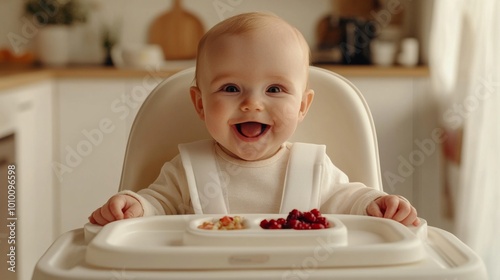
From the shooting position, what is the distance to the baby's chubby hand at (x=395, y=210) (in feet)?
3.98

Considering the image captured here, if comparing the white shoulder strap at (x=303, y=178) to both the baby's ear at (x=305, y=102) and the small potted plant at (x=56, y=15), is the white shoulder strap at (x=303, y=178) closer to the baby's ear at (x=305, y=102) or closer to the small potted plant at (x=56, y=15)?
the baby's ear at (x=305, y=102)

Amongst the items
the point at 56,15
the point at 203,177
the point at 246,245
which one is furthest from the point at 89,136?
the point at 246,245

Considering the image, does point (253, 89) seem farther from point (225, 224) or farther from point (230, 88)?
point (225, 224)

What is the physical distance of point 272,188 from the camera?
1389 mm

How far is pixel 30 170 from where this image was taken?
2.99 meters

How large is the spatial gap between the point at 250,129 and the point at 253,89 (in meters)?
0.08

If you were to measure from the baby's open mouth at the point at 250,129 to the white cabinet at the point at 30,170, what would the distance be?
4.86 feet

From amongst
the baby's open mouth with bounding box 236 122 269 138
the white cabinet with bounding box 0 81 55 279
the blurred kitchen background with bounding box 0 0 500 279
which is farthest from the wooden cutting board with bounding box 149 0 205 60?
the baby's open mouth with bounding box 236 122 269 138

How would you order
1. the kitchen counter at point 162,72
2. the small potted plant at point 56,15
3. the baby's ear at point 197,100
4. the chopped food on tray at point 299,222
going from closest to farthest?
the chopped food on tray at point 299,222
the baby's ear at point 197,100
the kitchen counter at point 162,72
the small potted plant at point 56,15

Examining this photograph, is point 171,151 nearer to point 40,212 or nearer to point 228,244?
point 228,244

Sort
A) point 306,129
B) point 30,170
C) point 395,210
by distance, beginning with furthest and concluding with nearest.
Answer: point 30,170
point 306,129
point 395,210

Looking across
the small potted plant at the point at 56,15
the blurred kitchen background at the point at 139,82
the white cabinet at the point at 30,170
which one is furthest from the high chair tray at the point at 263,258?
the small potted plant at the point at 56,15

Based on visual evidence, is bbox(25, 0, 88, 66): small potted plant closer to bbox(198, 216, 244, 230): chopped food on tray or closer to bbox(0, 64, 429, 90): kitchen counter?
bbox(0, 64, 429, 90): kitchen counter

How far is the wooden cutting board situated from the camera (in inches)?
146
